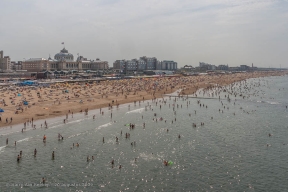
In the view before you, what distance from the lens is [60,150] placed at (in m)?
34.3

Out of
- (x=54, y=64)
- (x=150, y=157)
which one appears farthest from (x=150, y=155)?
(x=54, y=64)

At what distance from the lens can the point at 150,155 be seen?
109 feet

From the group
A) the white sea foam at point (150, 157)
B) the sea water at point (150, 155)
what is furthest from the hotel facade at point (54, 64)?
the white sea foam at point (150, 157)

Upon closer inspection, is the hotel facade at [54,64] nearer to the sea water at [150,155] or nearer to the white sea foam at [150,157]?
the sea water at [150,155]

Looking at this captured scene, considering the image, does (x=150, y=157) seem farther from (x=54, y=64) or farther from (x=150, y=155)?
(x=54, y=64)

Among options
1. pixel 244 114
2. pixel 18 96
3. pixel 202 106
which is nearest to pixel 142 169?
pixel 244 114

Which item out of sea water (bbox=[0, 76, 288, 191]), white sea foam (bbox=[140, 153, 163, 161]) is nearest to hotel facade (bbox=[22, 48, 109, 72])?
sea water (bbox=[0, 76, 288, 191])

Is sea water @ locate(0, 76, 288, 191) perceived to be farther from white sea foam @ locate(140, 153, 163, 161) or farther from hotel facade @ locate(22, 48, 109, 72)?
hotel facade @ locate(22, 48, 109, 72)

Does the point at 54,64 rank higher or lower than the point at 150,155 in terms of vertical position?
higher

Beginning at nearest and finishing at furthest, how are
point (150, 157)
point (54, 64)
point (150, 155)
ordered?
point (150, 157), point (150, 155), point (54, 64)

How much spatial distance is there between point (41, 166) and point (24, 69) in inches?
6223

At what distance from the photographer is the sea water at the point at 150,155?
26.0 metres

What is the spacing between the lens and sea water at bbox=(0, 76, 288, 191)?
26.0 metres

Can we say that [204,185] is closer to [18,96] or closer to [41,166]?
[41,166]
